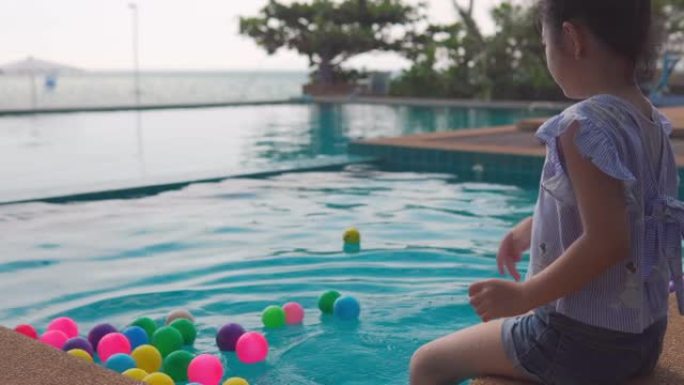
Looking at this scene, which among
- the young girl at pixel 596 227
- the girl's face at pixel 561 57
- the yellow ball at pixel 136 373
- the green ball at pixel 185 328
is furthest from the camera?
the green ball at pixel 185 328

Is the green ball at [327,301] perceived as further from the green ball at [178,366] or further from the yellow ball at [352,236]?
the yellow ball at [352,236]

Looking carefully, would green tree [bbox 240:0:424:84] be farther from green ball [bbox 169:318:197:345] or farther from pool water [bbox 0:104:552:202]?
green ball [bbox 169:318:197:345]

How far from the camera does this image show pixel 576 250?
1686 mm

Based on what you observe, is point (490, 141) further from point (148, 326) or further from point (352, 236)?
point (148, 326)

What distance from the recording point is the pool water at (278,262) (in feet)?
14.0

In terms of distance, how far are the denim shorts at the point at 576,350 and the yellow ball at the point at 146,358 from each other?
199cm

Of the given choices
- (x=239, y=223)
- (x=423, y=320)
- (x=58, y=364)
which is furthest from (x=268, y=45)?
(x=58, y=364)

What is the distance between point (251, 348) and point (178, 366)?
427 millimetres

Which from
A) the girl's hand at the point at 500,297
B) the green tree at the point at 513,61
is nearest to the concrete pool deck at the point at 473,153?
the girl's hand at the point at 500,297

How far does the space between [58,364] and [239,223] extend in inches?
193

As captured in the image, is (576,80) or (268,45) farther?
(268,45)

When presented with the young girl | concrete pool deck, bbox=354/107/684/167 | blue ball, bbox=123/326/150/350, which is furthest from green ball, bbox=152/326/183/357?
concrete pool deck, bbox=354/107/684/167

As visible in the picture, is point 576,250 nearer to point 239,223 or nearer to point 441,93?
point 239,223

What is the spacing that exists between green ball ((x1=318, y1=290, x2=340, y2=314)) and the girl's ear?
9.85 ft
